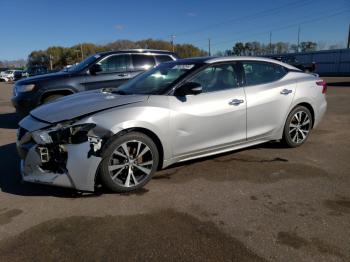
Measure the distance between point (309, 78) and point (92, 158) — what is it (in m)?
4.01

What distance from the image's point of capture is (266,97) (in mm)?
4996

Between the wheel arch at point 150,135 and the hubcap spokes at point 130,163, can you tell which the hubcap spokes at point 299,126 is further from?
the hubcap spokes at point 130,163

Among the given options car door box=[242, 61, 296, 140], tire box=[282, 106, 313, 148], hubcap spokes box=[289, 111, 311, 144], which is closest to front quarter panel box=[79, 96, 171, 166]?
car door box=[242, 61, 296, 140]

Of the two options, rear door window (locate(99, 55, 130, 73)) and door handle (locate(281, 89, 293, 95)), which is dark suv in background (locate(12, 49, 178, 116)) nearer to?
rear door window (locate(99, 55, 130, 73))

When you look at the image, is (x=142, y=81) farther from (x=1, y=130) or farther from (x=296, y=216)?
(x=1, y=130)

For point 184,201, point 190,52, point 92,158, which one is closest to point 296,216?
point 184,201

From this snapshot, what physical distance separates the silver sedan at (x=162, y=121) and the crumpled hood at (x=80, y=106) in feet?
0.04

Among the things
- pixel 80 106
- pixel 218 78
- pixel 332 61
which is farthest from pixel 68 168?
pixel 332 61

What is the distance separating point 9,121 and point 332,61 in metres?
39.0

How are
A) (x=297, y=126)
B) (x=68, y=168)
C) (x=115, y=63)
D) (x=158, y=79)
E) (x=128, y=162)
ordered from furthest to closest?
1. (x=115, y=63)
2. (x=297, y=126)
3. (x=158, y=79)
4. (x=128, y=162)
5. (x=68, y=168)

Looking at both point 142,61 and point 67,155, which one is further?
point 142,61

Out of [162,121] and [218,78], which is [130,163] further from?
[218,78]

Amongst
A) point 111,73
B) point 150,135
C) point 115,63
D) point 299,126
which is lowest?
point 299,126

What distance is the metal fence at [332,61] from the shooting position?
3775 centimetres
